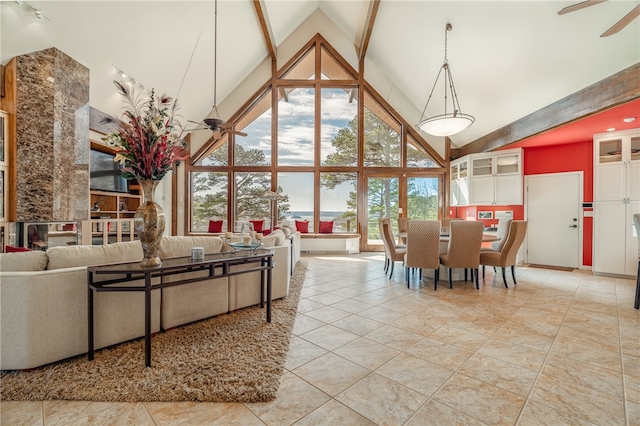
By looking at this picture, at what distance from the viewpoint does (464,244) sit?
4.16m

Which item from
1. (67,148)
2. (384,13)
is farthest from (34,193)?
(384,13)

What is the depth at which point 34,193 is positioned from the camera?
390 centimetres

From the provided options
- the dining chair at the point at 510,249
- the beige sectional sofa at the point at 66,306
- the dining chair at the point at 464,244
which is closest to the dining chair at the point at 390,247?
the dining chair at the point at 464,244

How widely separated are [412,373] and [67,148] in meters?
5.35

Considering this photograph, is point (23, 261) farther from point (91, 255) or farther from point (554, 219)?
point (554, 219)

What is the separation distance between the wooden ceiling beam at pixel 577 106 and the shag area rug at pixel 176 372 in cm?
468

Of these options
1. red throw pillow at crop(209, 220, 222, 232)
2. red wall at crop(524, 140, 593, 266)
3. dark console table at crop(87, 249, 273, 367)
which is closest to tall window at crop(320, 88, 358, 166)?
red throw pillow at crop(209, 220, 222, 232)

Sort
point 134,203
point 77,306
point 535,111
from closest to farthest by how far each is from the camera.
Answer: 1. point 77,306
2. point 535,111
3. point 134,203

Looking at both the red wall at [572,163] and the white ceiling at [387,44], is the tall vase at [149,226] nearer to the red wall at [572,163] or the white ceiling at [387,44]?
the white ceiling at [387,44]

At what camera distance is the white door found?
579 cm

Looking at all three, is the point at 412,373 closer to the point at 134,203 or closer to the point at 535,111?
the point at 535,111

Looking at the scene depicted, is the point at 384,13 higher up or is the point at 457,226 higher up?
the point at 384,13

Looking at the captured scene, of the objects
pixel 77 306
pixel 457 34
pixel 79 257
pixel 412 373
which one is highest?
pixel 457 34

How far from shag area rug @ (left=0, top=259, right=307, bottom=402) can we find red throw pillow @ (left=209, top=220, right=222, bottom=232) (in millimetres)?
5650
